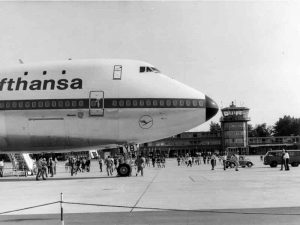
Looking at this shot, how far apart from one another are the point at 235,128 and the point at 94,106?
114 metres

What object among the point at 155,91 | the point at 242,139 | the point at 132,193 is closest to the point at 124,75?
the point at 155,91

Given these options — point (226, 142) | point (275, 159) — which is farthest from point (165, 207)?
point (226, 142)

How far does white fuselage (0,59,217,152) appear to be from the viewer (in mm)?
27016

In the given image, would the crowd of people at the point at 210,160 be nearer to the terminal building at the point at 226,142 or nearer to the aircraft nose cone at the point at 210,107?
the aircraft nose cone at the point at 210,107

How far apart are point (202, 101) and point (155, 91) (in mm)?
3009

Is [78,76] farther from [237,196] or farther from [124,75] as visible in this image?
[237,196]

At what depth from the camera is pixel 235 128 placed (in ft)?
450

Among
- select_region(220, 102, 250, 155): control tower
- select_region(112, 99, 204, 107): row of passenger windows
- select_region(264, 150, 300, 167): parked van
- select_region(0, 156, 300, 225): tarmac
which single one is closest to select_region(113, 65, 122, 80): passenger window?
select_region(112, 99, 204, 107): row of passenger windows

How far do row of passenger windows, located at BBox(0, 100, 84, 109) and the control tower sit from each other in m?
113

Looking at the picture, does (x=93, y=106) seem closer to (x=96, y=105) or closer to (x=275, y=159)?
(x=96, y=105)

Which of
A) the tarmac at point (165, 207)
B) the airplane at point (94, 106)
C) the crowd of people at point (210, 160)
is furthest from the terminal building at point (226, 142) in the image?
the tarmac at point (165, 207)

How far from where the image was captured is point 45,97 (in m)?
27.2

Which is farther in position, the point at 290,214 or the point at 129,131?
the point at 129,131

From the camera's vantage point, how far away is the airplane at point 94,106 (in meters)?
27.0
